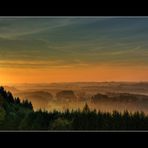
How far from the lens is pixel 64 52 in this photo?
3715 millimetres

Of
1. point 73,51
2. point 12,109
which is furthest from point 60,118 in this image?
point 73,51

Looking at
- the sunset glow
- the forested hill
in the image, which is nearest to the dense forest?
the forested hill

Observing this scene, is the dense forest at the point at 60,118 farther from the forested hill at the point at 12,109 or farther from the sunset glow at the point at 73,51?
the sunset glow at the point at 73,51

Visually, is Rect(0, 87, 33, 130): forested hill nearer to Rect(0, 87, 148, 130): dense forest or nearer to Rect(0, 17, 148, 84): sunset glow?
Rect(0, 87, 148, 130): dense forest

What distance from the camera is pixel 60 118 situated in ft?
11.7

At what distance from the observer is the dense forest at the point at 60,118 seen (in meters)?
3.51

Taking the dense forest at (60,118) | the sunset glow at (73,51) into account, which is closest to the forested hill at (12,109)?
the dense forest at (60,118)

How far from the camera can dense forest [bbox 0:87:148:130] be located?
3.51m

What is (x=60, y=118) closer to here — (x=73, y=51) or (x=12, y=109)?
(x=12, y=109)

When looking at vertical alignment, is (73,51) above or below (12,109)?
above

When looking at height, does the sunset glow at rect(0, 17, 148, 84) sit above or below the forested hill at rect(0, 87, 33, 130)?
above
